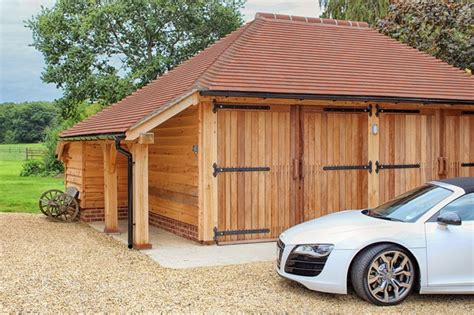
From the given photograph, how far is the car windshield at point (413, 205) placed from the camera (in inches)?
263

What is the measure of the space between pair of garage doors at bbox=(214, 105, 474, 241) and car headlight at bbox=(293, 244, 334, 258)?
12.2 ft

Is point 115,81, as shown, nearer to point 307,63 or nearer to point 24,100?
point 307,63

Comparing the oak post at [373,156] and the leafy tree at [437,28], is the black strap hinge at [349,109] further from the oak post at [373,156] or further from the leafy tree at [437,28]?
the leafy tree at [437,28]

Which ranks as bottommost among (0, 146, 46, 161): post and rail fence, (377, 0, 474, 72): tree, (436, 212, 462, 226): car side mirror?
(436, 212, 462, 226): car side mirror

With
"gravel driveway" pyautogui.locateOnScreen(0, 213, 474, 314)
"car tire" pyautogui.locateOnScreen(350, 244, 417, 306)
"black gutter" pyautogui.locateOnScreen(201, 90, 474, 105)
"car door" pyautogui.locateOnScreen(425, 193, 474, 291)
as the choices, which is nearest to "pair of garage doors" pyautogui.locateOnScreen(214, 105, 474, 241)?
"black gutter" pyautogui.locateOnScreen(201, 90, 474, 105)

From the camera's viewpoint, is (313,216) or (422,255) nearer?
(422,255)

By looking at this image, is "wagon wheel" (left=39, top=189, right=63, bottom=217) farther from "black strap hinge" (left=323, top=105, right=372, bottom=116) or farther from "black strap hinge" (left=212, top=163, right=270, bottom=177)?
"black strap hinge" (left=323, top=105, right=372, bottom=116)

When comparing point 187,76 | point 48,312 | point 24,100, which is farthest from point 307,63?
point 24,100

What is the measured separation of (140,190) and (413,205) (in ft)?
15.3

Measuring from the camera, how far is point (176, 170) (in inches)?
444

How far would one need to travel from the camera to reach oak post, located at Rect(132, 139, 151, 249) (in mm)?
9609

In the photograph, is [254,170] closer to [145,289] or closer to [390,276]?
[145,289]

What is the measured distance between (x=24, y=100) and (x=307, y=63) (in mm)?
54379

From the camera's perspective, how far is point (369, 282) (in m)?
6.27
